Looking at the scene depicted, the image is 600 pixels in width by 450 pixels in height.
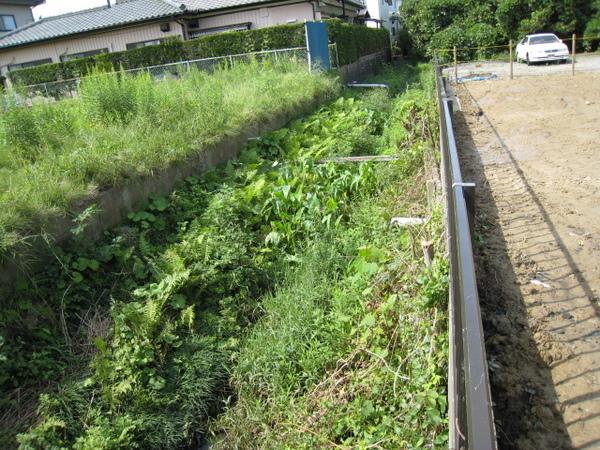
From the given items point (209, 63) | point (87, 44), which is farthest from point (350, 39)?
point (87, 44)

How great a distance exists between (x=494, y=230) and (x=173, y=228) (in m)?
3.51

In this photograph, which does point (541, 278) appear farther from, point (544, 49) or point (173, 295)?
point (544, 49)

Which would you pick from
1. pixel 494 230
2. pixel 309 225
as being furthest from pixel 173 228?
pixel 494 230

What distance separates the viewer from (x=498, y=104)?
41.0ft

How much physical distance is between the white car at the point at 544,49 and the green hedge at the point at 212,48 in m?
7.40

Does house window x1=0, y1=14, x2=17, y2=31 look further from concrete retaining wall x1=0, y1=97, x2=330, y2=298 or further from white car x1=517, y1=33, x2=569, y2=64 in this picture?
concrete retaining wall x1=0, y1=97, x2=330, y2=298

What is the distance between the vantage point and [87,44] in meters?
24.3

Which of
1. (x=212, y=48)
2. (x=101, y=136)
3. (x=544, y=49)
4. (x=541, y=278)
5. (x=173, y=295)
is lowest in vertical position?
(x=541, y=278)

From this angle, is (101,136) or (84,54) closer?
(101,136)

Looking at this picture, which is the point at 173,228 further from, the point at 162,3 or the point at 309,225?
the point at 162,3

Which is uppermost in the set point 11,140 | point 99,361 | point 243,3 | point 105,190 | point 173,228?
point 243,3

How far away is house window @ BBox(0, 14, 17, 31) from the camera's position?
108 ft

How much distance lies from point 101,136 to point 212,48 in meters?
13.5

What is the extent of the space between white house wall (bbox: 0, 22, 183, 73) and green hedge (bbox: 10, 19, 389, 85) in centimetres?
335
